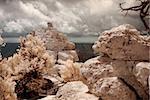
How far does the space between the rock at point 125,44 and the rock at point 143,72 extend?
0.63 metres

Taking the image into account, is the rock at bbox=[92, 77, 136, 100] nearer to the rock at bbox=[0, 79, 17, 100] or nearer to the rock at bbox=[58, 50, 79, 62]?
the rock at bbox=[0, 79, 17, 100]

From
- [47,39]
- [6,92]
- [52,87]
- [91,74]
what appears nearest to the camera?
[91,74]

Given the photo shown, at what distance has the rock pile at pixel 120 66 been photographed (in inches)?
564

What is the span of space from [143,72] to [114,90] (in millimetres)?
1520

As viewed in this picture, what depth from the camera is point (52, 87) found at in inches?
1179

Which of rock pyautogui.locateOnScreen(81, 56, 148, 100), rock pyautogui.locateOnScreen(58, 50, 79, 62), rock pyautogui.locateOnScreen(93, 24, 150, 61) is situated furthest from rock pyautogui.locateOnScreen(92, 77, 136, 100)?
rock pyautogui.locateOnScreen(58, 50, 79, 62)

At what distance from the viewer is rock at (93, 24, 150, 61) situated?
14.6m

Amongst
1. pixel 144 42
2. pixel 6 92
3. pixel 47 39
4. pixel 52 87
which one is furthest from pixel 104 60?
pixel 47 39

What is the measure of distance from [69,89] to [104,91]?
7.68 feet

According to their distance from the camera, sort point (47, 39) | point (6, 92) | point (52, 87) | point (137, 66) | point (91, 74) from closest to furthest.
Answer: point (137, 66) → point (91, 74) → point (6, 92) → point (52, 87) → point (47, 39)

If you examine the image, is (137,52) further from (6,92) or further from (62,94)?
(6,92)

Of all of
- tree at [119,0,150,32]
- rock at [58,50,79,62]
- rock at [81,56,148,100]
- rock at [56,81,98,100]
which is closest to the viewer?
tree at [119,0,150,32]

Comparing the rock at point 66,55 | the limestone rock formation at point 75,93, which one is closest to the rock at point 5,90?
the limestone rock formation at point 75,93

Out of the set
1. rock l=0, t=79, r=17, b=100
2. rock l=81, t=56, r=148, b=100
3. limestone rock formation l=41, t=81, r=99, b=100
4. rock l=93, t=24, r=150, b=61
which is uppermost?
rock l=93, t=24, r=150, b=61
